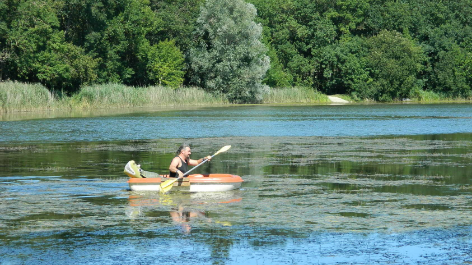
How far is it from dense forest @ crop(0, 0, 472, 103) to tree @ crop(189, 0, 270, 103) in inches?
5.2

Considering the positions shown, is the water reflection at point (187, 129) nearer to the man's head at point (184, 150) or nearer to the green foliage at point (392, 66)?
the man's head at point (184, 150)

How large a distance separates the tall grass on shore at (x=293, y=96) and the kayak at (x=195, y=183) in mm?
67455

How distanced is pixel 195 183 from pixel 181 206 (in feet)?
5.65

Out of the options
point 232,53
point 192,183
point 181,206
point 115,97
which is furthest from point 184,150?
point 232,53

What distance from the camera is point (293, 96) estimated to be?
89.6m

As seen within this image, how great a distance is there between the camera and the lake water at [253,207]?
419 inches

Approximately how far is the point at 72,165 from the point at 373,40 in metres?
80.3

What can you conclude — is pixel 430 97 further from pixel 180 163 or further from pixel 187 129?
pixel 180 163

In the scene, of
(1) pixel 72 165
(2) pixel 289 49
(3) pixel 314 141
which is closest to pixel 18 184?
(1) pixel 72 165

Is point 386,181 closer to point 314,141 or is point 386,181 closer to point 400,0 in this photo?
point 314,141

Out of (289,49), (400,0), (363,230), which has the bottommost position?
(363,230)

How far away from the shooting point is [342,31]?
4008 inches

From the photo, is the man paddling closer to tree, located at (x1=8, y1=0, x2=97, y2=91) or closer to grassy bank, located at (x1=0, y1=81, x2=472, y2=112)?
grassy bank, located at (x1=0, y1=81, x2=472, y2=112)

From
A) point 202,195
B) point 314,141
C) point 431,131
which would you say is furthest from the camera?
point 431,131
